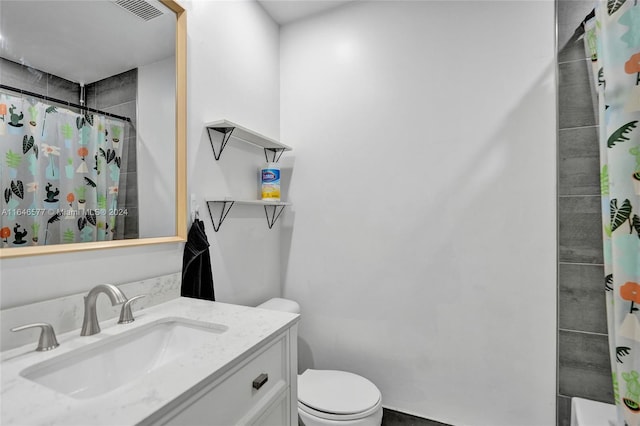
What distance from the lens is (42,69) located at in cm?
Result: 88

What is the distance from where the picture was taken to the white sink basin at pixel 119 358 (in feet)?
2.42

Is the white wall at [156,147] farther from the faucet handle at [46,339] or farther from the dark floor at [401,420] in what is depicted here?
the dark floor at [401,420]

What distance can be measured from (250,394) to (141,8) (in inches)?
54.0

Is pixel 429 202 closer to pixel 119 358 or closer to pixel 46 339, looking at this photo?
pixel 119 358

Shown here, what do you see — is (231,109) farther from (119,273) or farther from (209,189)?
(119,273)

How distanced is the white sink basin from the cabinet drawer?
147 mm

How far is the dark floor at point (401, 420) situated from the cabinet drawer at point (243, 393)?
1013 millimetres

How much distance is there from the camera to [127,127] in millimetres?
1101

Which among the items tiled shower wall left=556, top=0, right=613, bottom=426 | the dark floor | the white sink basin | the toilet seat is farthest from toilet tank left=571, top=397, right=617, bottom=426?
the white sink basin

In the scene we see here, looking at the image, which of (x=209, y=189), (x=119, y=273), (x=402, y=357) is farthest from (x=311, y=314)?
(x=119, y=273)

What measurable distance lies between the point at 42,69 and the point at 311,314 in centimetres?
164

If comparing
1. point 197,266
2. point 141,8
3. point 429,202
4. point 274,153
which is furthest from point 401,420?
point 141,8

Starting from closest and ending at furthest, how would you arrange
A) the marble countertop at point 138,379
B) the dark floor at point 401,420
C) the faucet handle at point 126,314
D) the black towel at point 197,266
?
the marble countertop at point 138,379 → the faucet handle at point 126,314 → the black towel at point 197,266 → the dark floor at point 401,420

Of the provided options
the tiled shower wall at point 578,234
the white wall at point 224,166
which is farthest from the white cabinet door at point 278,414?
the tiled shower wall at point 578,234
